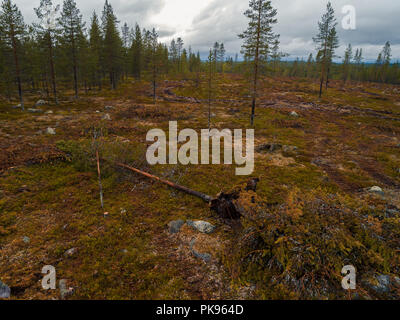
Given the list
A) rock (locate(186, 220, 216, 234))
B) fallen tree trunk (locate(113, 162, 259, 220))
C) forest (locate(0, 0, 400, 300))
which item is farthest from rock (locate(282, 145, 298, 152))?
rock (locate(186, 220, 216, 234))

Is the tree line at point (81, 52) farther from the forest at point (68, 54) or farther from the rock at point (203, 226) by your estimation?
the rock at point (203, 226)

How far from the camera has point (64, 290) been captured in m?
5.34

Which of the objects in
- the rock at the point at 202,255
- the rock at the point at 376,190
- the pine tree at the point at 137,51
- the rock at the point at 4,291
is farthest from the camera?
the pine tree at the point at 137,51

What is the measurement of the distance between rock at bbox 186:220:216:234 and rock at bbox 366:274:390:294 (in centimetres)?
458

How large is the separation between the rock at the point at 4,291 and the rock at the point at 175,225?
4530mm

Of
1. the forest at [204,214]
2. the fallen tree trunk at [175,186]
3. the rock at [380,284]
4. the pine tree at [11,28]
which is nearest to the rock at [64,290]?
the forest at [204,214]

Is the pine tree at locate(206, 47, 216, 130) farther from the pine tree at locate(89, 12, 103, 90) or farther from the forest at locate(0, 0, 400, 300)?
the pine tree at locate(89, 12, 103, 90)

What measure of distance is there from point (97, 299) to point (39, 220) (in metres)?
4.79

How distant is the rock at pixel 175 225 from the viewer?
25.9ft

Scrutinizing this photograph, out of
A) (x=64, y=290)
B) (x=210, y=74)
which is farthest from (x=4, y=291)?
(x=210, y=74)

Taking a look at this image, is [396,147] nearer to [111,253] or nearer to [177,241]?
[177,241]

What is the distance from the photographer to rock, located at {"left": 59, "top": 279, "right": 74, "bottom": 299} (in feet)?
17.1

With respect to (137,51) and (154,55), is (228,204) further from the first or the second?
(137,51)

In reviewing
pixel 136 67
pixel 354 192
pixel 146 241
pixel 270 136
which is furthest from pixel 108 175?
pixel 136 67
